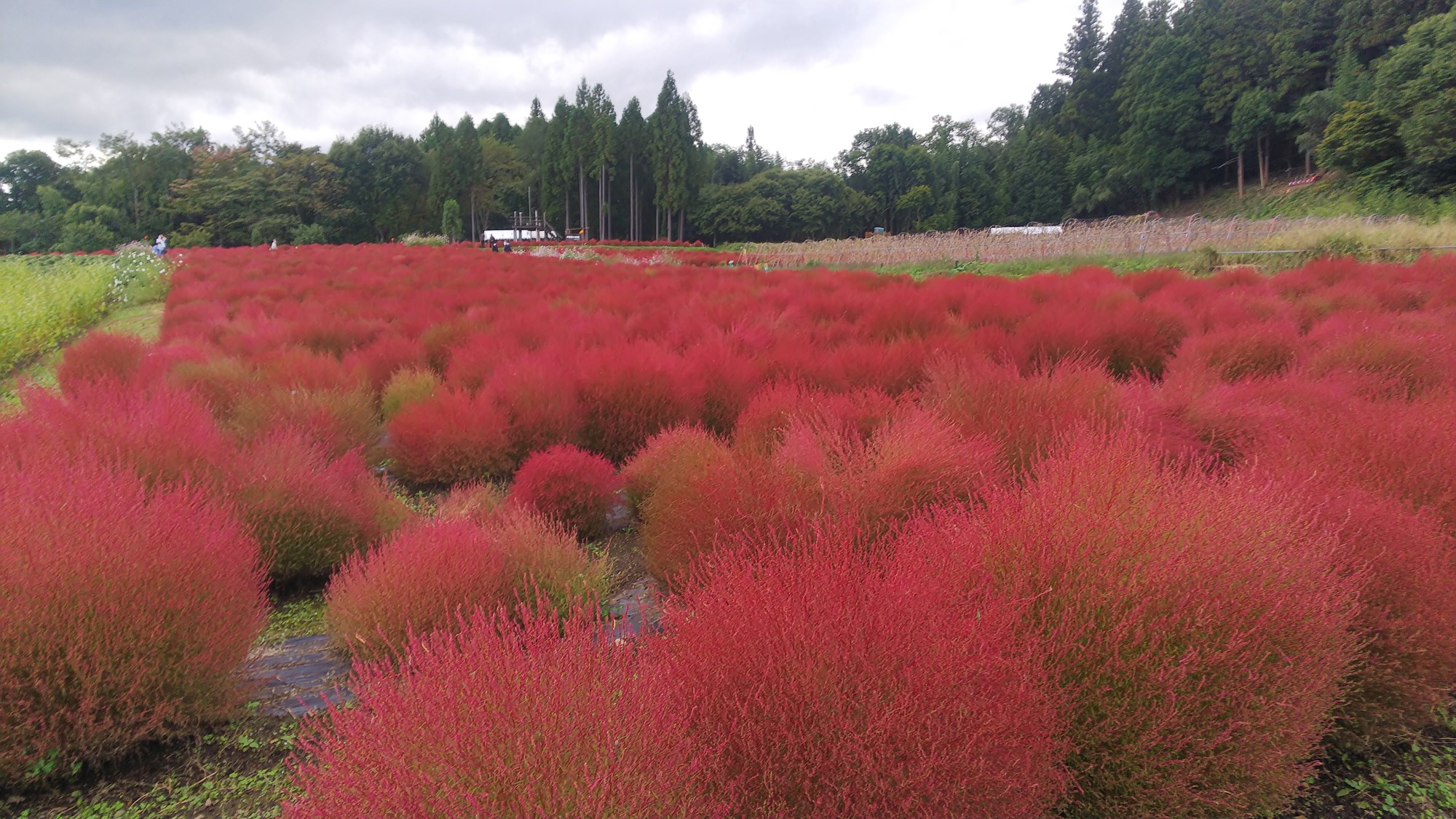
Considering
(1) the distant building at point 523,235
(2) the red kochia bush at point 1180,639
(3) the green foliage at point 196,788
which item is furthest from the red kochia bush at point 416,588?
(1) the distant building at point 523,235

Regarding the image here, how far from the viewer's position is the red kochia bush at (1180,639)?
5.19 ft

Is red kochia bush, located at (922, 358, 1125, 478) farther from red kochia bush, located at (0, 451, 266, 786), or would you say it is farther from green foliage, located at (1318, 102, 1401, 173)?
green foliage, located at (1318, 102, 1401, 173)

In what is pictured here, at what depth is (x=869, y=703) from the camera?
4.50ft

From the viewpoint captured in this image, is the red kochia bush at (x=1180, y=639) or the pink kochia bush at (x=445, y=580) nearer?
the red kochia bush at (x=1180, y=639)

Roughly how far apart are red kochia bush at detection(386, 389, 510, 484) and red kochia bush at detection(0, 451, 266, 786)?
2.02 m

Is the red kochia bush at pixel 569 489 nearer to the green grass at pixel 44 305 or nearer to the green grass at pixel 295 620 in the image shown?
the green grass at pixel 295 620

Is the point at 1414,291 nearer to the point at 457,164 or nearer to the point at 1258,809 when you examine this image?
the point at 1258,809

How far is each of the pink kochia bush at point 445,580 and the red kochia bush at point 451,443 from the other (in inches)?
63.2

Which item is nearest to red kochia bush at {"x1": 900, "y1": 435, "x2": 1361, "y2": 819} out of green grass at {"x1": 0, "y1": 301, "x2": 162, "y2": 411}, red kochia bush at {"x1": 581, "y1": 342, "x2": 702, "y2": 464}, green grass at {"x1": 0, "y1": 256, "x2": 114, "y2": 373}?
red kochia bush at {"x1": 581, "y1": 342, "x2": 702, "y2": 464}

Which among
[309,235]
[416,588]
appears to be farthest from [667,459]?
[309,235]

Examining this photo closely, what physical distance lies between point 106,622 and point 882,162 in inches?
2859

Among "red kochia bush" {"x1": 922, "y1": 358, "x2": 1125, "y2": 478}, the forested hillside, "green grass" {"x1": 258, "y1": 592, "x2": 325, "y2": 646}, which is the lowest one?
"green grass" {"x1": 258, "y1": 592, "x2": 325, "y2": 646}

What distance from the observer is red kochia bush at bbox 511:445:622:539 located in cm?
372

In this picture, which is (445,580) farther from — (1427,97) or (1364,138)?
(1364,138)
